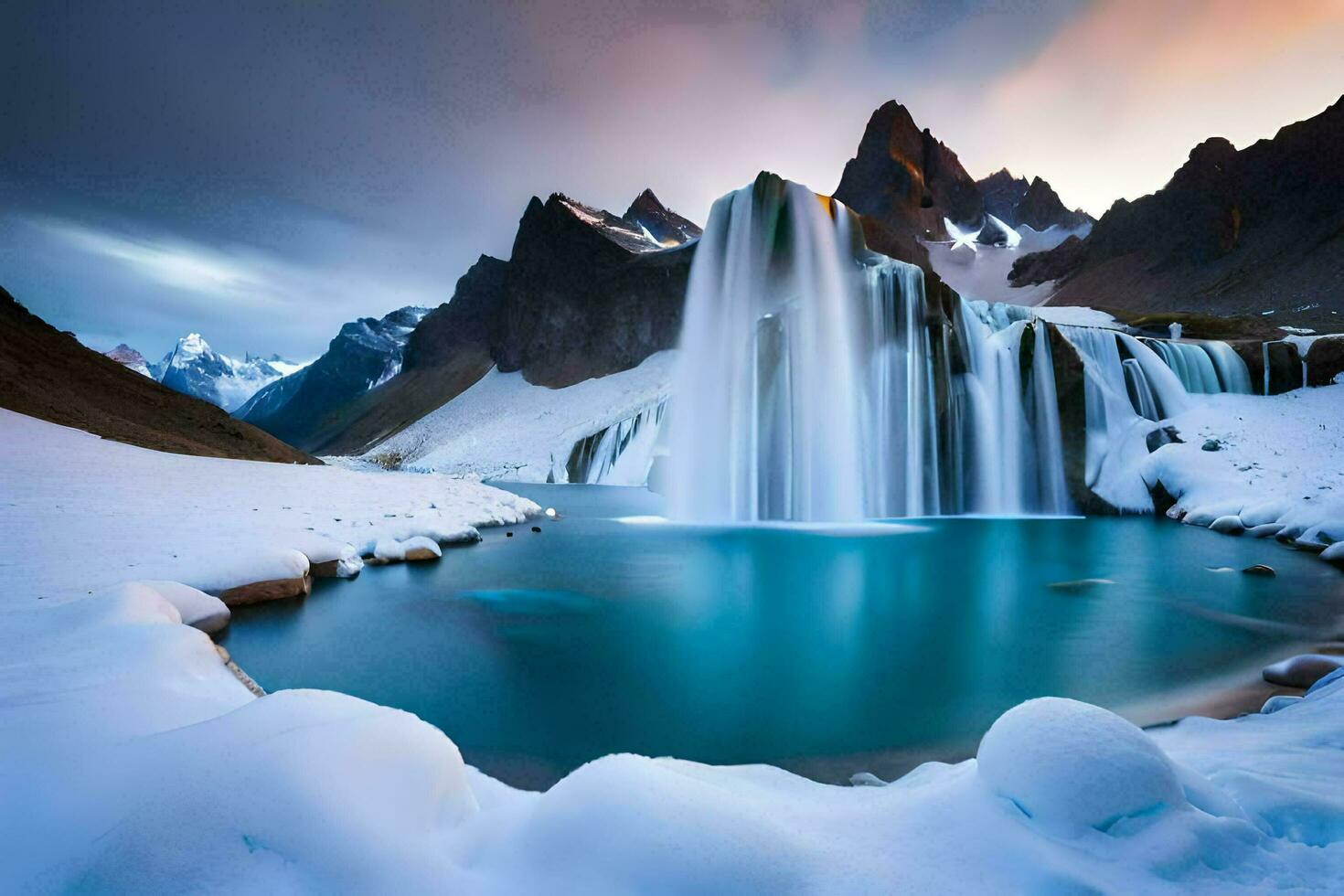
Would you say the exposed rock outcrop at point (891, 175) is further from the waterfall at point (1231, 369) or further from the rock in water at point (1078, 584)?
the rock in water at point (1078, 584)

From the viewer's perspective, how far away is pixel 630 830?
1.67 meters

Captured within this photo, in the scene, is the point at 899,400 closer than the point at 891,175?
Yes

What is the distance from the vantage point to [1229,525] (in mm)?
14570

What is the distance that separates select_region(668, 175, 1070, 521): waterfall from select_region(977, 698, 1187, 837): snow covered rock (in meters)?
14.6

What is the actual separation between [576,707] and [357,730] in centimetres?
269

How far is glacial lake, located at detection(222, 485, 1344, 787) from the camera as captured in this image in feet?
13.2

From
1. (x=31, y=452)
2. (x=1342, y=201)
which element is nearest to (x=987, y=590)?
(x=31, y=452)

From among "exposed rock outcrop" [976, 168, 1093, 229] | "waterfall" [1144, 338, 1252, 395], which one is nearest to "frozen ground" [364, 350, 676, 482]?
"waterfall" [1144, 338, 1252, 395]

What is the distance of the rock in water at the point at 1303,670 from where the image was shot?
456 cm

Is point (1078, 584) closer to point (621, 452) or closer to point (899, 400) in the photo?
point (899, 400)

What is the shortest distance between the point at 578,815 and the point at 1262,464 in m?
22.7

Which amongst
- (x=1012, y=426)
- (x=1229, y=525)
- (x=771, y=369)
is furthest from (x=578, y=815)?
(x=1012, y=426)

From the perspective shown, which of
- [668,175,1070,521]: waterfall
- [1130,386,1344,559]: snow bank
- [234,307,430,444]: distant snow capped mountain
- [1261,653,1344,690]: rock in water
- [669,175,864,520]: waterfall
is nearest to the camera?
[1261,653,1344,690]: rock in water

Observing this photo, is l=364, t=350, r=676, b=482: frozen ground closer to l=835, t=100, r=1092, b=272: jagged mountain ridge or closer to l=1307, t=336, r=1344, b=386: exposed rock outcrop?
l=1307, t=336, r=1344, b=386: exposed rock outcrop
